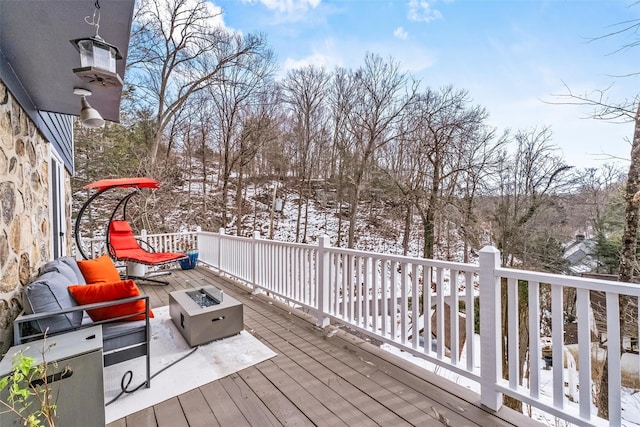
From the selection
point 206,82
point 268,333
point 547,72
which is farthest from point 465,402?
point 206,82

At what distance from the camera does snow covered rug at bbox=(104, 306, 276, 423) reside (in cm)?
218

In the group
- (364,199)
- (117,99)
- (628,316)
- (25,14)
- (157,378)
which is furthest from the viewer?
(364,199)

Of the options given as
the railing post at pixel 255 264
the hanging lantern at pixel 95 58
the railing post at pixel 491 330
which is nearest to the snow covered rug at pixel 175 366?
the railing post at pixel 255 264

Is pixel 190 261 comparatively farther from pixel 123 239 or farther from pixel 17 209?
pixel 17 209

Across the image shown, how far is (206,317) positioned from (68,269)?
51.5 inches

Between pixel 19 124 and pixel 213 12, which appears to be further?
pixel 213 12

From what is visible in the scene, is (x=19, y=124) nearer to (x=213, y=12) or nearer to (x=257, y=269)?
(x=257, y=269)

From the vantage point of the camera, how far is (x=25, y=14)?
5.55 feet

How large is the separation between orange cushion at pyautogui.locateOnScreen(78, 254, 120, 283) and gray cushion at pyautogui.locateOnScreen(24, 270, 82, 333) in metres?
0.94

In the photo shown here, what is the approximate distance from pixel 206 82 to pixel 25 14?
11884 millimetres

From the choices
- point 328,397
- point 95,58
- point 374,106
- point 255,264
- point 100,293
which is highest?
point 374,106

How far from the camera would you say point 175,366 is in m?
2.64

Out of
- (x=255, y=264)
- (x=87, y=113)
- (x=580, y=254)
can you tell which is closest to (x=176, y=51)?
(x=255, y=264)

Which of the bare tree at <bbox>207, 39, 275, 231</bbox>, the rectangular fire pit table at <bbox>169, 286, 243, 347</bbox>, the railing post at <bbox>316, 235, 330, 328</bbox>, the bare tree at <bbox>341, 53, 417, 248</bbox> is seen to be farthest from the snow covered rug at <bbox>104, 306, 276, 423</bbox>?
the bare tree at <bbox>207, 39, 275, 231</bbox>
